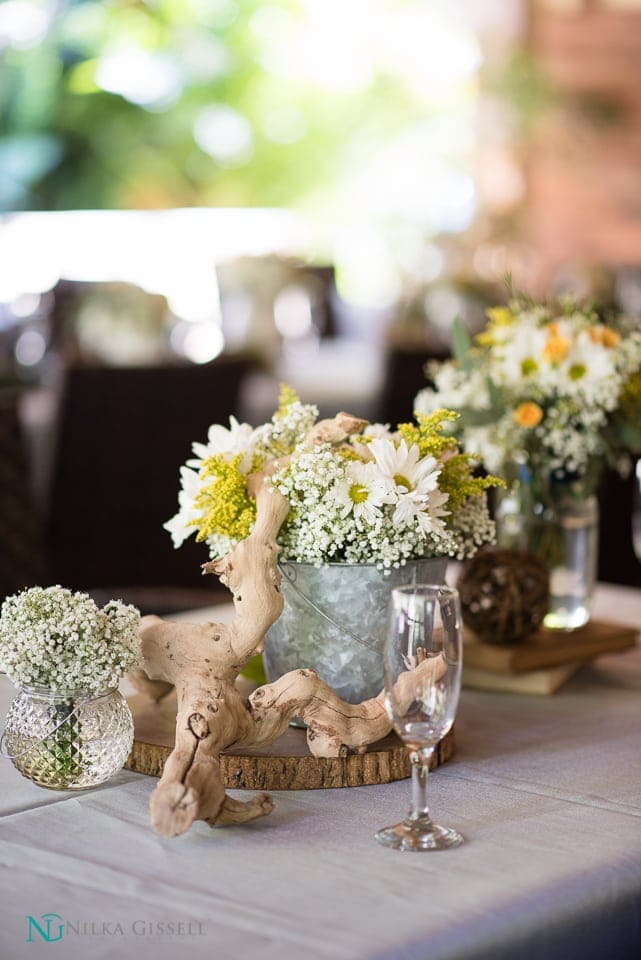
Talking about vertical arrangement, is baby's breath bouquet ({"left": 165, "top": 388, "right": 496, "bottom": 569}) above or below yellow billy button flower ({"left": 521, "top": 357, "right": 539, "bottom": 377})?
below

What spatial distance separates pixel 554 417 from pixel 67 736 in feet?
2.42

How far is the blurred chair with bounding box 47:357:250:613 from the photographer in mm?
3021

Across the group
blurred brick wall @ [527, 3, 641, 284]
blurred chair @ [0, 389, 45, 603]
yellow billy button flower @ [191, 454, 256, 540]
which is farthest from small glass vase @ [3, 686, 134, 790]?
blurred brick wall @ [527, 3, 641, 284]

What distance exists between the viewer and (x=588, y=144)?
315 inches

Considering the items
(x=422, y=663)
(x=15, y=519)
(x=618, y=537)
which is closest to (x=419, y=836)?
(x=422, y=663)

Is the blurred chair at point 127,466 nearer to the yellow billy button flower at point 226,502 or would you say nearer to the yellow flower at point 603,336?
the yellow flower at point 603,336

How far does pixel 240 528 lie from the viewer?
3.99 feet

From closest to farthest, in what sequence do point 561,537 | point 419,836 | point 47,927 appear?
1. point 47,927
2. point 419,836
3. point 561,537

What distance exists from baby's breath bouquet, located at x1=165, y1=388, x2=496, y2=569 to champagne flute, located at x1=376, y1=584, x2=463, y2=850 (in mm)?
207

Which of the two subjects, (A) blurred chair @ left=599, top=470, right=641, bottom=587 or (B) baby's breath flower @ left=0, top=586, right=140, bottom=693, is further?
(A) blurred chair @ left=599, top=470, right=641, bottom=587

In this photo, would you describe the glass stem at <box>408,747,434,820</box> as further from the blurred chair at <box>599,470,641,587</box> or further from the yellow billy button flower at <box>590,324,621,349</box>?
the blurred chair at <box>599,470,641,587</box>

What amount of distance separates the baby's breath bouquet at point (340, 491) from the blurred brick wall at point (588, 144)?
6850mm

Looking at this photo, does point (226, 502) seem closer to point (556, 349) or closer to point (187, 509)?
point (187, 509)

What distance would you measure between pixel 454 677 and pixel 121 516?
2250 mm
